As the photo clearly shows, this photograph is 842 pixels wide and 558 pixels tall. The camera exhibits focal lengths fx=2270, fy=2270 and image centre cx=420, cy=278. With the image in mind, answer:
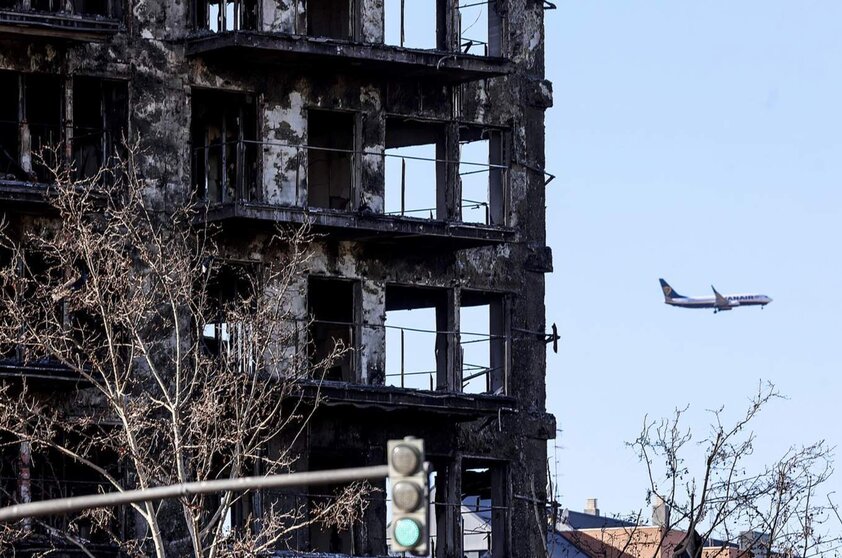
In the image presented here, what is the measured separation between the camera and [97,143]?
4147 cm

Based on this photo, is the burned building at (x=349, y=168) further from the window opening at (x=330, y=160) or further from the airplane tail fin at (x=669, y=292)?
the airplane tail fin at (x=669, y=292)

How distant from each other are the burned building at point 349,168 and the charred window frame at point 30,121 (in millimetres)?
47

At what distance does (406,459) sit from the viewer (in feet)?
56.0

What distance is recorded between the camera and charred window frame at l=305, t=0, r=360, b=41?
1716 inches

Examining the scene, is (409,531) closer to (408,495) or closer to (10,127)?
(408,495)

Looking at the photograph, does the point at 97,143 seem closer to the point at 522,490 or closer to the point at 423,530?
the point at 522,490

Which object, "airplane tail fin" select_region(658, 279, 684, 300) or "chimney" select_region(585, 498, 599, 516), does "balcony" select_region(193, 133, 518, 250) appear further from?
"airplane tail fin" select_region(658, 279, 684, 300)

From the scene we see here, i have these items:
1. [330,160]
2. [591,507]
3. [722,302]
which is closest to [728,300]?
[722,302]

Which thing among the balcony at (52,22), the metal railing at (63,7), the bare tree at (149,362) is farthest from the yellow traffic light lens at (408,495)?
the metal railing at (63,7)

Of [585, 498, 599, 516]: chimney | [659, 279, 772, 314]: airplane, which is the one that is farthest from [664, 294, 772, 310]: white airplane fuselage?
[585, 498, 599, 516]: chimney

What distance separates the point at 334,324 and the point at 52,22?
817cm

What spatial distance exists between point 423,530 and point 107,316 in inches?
671

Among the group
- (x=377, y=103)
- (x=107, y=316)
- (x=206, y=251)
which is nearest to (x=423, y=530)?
(x=107, y=316)

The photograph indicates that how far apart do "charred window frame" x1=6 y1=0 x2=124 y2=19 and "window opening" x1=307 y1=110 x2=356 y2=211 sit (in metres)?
4.18
